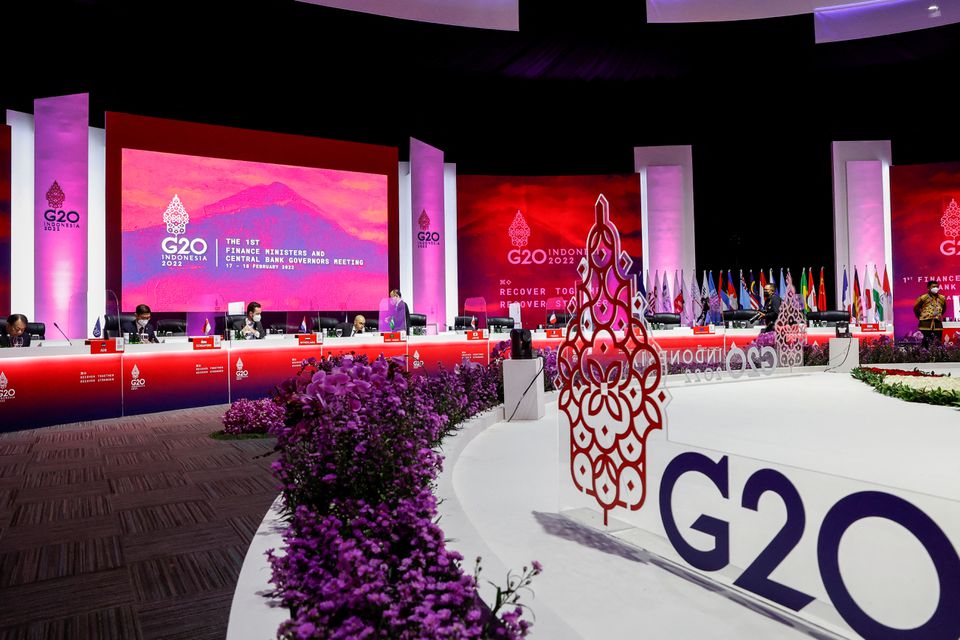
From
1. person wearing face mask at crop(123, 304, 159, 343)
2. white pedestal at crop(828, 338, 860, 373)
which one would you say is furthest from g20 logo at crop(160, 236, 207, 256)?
white pedestal at crop(828, 338, 860, 373)

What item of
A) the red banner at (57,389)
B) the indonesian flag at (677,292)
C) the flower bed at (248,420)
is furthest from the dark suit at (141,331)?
the indonesian flag at (677,292)

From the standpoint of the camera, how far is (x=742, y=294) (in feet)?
42.8

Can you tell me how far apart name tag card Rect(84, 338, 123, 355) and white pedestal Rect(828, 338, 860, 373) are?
977 cm

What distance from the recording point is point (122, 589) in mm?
2119

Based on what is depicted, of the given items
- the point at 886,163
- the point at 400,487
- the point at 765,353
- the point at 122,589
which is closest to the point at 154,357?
the point at 122,589

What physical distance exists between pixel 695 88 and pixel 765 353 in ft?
20.0

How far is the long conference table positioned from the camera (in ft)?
18.0

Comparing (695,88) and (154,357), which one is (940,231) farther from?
(154,357)

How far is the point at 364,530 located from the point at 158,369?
561 centimetres

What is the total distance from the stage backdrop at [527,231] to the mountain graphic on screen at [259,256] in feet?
7.82

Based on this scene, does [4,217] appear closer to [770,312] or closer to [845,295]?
[770,312]

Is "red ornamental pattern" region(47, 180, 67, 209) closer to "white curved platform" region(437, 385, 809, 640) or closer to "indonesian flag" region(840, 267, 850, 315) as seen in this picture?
"white curved platform" region(437, 385, 809, 640)

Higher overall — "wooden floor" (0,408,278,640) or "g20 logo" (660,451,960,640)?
"g20 logo" (660,451,960,640)

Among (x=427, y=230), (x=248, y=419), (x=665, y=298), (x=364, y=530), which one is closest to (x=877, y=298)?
(x=665, y=298)
